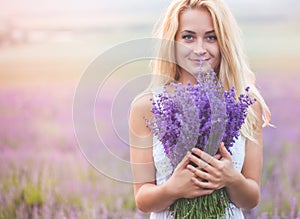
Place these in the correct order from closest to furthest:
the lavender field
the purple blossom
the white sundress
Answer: the purple blossom, the white sundress, the lavender field

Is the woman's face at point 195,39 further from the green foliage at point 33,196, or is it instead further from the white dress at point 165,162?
the green foliage at point 33,196

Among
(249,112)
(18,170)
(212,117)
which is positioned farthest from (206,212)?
(18,170)

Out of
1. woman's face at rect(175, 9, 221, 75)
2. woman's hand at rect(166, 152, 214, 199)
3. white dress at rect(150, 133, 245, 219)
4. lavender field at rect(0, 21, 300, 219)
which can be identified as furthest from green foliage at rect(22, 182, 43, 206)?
woman's hand at rect(166, 152, 214, 199)

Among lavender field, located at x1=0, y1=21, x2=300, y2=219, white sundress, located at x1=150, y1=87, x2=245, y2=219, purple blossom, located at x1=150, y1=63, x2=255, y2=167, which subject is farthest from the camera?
lavender field, located at x1=0, y1=21, x2=300, y2=219

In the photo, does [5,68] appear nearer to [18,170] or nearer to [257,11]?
[18,170]

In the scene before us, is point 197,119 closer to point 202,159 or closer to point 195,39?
point 202,159

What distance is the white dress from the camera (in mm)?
1529

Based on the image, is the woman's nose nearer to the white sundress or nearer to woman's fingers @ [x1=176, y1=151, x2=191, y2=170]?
the white sundress

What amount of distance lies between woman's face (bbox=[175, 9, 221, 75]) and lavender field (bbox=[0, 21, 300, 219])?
1.13m

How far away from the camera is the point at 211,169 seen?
4.27 ft

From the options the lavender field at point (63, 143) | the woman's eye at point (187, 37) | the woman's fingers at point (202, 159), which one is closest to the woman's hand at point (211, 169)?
the woman's fingers at point (202, 159)

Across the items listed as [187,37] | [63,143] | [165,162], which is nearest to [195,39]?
[187,37]

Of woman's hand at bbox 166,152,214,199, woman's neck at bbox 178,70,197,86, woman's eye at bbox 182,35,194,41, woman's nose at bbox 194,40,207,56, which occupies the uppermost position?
woman's eye at bbox 182,35,194,41

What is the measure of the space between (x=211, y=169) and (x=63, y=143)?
158 centimetres
